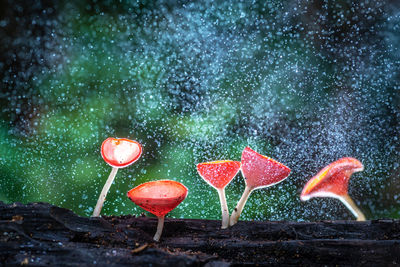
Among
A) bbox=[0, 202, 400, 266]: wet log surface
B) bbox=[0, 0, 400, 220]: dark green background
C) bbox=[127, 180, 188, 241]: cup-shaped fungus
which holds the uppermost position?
bbox=[0, 0, 400, 220]: dark green background

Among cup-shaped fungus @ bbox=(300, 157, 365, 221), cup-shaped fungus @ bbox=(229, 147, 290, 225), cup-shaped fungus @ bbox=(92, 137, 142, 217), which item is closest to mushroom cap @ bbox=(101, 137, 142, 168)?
cup-shaped fungus @ bbox=(92, 137, 142, 217)

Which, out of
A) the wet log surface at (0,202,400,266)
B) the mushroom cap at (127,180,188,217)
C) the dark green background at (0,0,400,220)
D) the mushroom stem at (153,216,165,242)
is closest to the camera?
the wet log surface at (0,202,400,266)

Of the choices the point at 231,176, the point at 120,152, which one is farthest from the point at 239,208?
the point at 120,152

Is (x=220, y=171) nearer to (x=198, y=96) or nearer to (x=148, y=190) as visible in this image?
(x=148, y=190)

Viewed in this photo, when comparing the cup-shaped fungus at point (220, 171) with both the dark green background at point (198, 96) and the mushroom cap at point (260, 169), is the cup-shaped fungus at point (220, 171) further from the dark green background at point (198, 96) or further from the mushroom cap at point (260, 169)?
the dark green background at point (198, 96)

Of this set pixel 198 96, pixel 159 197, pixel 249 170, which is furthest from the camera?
pixel 198 96

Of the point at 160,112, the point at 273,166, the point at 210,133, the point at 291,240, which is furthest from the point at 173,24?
the point at 291,240

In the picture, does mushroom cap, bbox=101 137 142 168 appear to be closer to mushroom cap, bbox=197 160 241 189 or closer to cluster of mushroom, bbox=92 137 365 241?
cluster of mushroom, bbox=92 137 365 241

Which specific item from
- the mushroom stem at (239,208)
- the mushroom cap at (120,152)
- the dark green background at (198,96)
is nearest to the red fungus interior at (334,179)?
the mushroom stem at (239,208)
